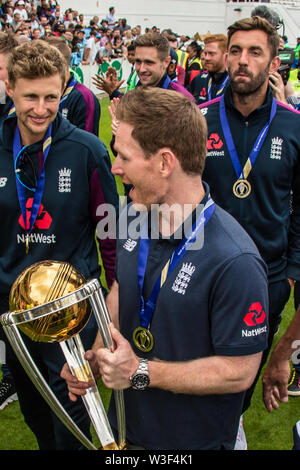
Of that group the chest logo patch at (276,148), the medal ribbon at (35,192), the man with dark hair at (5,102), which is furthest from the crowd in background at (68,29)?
the medal ribbon at (35,192)

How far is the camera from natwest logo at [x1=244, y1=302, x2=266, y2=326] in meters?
1.56

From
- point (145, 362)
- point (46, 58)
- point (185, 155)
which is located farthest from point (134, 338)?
point (46, 58)

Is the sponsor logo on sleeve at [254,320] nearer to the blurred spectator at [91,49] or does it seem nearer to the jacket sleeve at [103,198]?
the jacket sleeve at [103,198]

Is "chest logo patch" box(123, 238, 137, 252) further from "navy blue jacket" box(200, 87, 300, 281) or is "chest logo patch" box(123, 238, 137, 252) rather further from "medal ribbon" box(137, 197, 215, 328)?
"navy blue jacket" box(200, 87, 300, 281)

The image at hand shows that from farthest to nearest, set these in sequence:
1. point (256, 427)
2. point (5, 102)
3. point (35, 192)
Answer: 1. point (5, 102)
2. point (256, 427)
3. point (35, 192)

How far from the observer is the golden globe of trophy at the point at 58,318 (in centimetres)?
132

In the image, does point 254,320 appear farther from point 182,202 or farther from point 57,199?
point 57,199

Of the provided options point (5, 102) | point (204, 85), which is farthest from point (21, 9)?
point (5, 102)

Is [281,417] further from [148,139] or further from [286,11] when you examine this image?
[286,11]

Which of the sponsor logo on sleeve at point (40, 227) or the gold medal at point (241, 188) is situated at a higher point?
the gold medal at point (241, 188)

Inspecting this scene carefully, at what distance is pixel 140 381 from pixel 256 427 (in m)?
2.11

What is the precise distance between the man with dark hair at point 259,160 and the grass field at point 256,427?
632 mm

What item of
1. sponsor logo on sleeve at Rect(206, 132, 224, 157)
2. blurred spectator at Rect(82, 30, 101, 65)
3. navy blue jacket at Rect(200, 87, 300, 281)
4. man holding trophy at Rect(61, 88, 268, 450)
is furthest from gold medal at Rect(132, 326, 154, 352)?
blurred spectator at Rect(82, 30, 101, 65)

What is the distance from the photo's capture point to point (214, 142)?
277 cm
